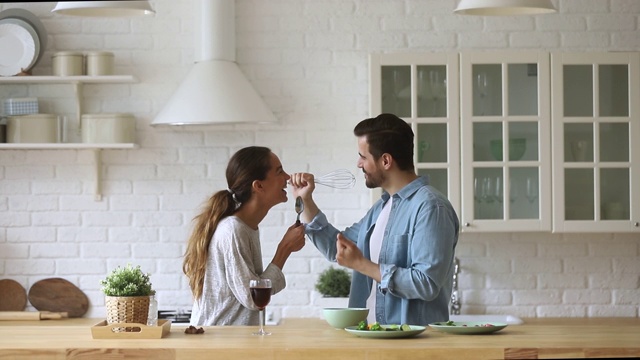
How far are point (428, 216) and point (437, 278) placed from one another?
0.22 m

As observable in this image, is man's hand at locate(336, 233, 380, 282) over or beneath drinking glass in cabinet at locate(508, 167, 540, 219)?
beneath

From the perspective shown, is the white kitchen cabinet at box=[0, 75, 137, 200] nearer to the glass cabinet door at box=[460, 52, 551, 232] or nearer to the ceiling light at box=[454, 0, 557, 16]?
the glass cabinet door at box=[460, 52, 551, 232]

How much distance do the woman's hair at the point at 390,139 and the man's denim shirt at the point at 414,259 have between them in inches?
4.1

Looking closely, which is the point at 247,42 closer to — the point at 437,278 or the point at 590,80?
the point at 590,80

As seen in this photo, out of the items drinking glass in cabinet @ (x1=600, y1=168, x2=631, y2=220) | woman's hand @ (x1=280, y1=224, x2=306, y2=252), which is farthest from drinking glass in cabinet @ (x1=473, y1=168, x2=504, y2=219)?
woman's hand @ (x1=280, y1=224, x2=306, y2=252)

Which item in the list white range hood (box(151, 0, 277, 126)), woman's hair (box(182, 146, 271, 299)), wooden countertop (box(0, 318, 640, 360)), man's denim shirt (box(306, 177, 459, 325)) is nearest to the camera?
wooden countertop (box(0, 318, 640, 360))

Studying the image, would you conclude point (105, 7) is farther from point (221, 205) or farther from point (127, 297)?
point (127, 297)

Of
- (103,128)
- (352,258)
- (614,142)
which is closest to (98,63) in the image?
(103,128)

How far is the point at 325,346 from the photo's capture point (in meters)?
2.76

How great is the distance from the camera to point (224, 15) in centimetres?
493

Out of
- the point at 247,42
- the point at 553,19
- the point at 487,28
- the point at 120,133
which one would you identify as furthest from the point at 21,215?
the point at 553,19

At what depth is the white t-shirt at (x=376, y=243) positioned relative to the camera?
357 cm

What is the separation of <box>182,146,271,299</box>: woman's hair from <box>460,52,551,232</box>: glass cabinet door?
1413 millimetres

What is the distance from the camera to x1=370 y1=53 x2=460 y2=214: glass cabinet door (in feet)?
15.5
